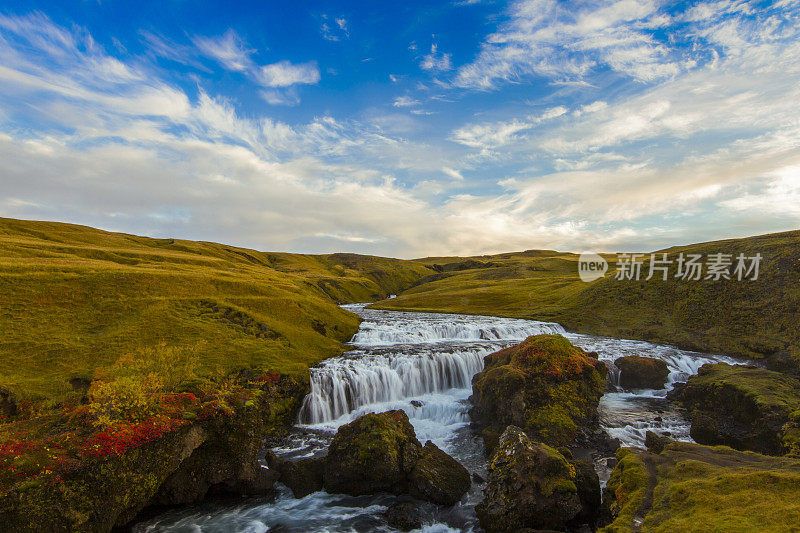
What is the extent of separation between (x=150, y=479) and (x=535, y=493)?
56.7 ft

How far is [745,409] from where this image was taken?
24688mm

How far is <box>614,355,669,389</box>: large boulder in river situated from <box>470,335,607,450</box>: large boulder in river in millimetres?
11234

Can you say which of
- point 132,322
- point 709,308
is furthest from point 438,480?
point 709,308

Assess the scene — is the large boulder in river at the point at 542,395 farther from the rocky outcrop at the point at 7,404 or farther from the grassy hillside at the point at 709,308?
the grassy hillside at the point at 709,308

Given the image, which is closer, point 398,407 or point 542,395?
point 542,395

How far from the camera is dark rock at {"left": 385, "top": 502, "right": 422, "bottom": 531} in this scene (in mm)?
16469

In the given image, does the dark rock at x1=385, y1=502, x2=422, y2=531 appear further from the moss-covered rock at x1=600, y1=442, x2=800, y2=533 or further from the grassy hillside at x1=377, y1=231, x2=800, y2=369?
the grassy hillside at x1=377, y1=231, x2=800, y2=369

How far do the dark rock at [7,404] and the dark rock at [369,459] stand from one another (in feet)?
60.2

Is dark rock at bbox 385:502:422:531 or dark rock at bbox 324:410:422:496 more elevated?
dark rock at bbox 324:410:422:496

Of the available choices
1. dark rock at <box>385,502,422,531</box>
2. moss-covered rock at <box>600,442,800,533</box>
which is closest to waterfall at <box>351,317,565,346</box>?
dark rock at <box>385,502,422,531</box>

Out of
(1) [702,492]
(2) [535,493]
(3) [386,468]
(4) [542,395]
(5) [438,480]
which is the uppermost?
(1) [702,492]

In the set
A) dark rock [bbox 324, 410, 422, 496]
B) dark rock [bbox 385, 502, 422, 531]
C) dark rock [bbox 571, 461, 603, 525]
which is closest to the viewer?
dark rock [bbox 571, 461, 603, 525]

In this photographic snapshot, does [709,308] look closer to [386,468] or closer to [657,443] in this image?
[657,443]

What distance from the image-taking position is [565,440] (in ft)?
73.7
